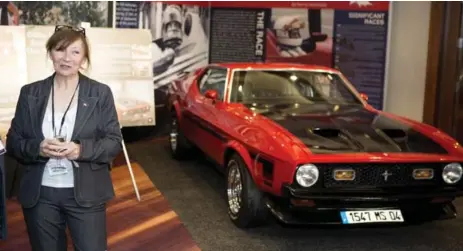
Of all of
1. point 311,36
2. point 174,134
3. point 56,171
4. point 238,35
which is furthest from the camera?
point 238,35

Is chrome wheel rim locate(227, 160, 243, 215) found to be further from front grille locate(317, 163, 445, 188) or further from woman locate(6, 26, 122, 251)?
woman locate(6, 26, 122, 251)

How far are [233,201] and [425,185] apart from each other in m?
1.46

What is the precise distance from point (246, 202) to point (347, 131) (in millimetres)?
911

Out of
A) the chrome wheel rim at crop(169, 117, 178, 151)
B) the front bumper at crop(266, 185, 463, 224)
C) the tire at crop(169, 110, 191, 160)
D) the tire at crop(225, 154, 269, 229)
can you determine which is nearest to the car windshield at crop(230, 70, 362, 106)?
the tire at crop(225, 154, 269, 229)

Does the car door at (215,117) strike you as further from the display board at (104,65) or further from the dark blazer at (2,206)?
the dark blazer at (2,206)

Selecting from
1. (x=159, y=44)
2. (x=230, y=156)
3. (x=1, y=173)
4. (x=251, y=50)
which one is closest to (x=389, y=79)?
(x=251, y=50)

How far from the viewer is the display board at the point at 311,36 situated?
7.96m

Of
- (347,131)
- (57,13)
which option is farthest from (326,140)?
(57,13)

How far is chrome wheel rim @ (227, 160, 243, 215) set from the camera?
451cm

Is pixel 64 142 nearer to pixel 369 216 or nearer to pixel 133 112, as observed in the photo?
pixel 369 216

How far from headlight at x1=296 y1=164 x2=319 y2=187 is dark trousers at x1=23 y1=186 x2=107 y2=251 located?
159cm

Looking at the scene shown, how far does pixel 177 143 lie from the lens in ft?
22.0

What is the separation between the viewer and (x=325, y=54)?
820 cm

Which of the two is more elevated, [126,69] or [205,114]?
[126,69]
